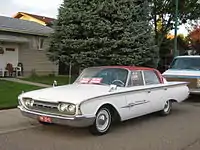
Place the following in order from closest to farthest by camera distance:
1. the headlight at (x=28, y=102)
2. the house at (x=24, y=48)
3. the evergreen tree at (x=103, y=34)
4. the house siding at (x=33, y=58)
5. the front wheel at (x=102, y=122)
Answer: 1. the front wheel at (x=102, y=122)
2. the headlight at (x=28, y=102)
3. the evergreen tree at (x=103, y=34)
4. the house at (x=24, y=48)
5. the house siding at (x=33, y=58)

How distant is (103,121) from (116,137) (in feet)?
1.51

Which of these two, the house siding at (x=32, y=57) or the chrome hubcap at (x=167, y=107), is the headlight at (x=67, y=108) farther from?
the house siding at (x=32, y=57)

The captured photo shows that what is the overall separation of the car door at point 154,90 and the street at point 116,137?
0.43 metres

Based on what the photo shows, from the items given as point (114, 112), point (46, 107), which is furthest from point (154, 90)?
point (46, 107)

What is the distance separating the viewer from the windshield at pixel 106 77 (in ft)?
27.8

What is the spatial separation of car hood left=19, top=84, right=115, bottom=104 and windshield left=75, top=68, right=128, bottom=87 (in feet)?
1.19

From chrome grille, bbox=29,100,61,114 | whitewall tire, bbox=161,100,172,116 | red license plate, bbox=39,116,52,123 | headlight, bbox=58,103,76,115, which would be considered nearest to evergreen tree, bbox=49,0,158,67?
whitewall tire, bbox=161,100,172,116

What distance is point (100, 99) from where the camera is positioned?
287 inches

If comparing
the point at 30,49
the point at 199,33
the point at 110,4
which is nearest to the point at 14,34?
the point at 30,49

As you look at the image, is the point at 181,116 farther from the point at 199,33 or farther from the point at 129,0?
the point at 199,33

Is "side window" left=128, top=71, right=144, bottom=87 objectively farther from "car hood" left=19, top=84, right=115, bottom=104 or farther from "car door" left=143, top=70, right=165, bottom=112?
"car hood" left=19, top=84, right=115, bottom=104

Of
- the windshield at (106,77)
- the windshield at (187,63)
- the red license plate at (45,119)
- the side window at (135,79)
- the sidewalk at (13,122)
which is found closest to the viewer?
the red license plate at (45,119)

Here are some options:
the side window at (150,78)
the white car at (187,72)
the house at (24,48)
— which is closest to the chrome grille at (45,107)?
the side window at (150,78)

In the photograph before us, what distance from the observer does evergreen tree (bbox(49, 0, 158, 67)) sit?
1784 cm
